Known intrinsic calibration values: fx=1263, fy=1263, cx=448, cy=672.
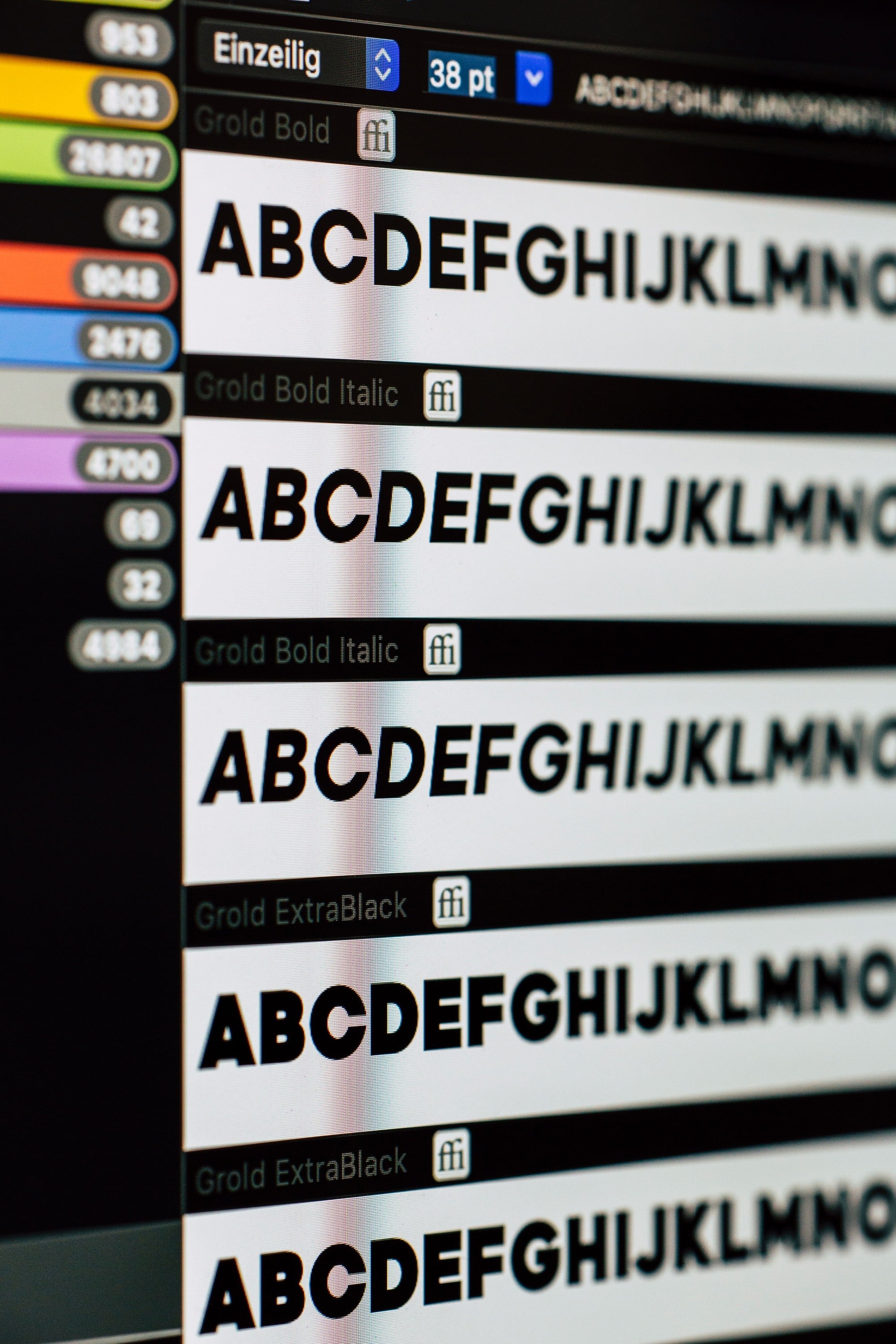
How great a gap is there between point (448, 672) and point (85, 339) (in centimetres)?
32

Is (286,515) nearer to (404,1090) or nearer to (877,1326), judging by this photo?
(404,1090)

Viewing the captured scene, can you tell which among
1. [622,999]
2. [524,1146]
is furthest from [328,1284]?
[622,999]

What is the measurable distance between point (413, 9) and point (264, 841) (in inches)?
22.9

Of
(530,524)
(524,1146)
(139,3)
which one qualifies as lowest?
(524,1146)

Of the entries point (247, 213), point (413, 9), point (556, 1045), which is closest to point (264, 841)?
point (556, 1045)

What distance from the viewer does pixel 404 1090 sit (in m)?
0.87

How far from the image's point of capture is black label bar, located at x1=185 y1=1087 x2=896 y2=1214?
2.73 ft

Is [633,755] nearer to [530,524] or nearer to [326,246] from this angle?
[530,524]

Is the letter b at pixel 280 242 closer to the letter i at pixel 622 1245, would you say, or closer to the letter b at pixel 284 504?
the letter b at pixel 284 504

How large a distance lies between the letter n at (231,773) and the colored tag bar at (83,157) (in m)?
0.36

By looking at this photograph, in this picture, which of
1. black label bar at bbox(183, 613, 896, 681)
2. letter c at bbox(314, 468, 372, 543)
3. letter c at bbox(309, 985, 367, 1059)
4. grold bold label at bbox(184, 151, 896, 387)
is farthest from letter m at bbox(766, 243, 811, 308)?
letter c at bbox(309, 985, 367, 1059)

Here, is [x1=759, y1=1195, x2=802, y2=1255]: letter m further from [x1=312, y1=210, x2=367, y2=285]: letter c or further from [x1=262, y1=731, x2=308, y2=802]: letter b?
[x1=312, y1=210, x2=367, y2=285]: letter c

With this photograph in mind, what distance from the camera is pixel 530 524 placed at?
0.90 metres

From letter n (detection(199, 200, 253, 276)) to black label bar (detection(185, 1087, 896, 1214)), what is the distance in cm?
58
